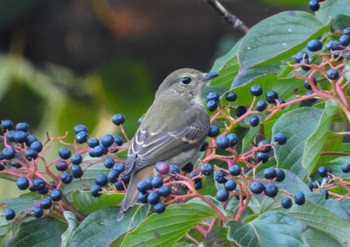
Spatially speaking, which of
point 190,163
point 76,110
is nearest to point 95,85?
point 76,110

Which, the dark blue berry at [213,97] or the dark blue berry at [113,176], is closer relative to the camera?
the dark blue berry at [113,176]

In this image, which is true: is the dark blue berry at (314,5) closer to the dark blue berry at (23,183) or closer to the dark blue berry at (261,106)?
the dark blue berry at (261,106)

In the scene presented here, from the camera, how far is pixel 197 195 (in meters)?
2.80

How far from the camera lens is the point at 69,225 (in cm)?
306

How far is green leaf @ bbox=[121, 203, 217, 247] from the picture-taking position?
2770mm

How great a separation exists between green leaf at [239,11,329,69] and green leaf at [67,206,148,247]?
756 mm

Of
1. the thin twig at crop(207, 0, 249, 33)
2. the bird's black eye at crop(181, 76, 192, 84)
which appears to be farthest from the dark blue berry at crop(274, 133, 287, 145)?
the bird's black eye at crop(181, 76, 192, 84)

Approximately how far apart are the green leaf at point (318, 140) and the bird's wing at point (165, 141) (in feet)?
2.19

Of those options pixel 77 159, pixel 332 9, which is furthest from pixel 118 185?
pixel 332 9

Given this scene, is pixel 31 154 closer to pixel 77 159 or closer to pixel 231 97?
pixel 77 159

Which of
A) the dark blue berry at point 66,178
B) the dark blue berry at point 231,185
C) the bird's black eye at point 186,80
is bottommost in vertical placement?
the bird's black eye at point 186,80

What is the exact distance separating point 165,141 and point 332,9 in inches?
33.1

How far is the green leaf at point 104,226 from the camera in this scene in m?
3.00

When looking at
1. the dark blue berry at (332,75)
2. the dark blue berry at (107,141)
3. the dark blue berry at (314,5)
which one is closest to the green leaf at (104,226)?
the dark blue berry at (107,141)
